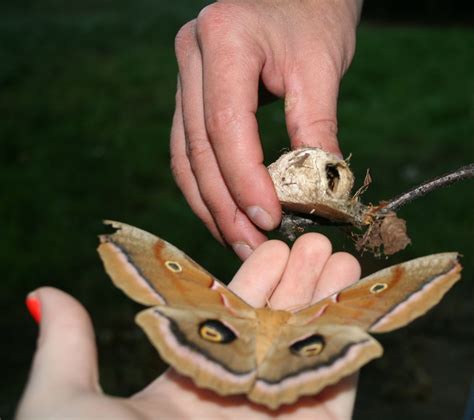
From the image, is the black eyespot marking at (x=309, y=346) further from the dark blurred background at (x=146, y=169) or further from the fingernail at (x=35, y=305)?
the dark blurred background at (x=146, y=169)

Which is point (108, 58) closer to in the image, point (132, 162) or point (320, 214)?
point (132, 162)

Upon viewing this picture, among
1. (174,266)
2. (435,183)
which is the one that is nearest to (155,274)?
(174,266)

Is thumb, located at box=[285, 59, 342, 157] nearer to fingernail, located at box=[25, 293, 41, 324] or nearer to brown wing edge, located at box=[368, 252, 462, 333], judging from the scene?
brown wing edge, located at box=[368, 252, 462, 333]

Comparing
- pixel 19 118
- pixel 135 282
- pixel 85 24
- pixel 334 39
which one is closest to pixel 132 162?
pixel 19 118

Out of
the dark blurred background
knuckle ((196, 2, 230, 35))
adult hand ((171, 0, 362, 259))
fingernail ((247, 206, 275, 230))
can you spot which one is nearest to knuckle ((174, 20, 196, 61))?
adult hand ((171, 0, 362, 259))

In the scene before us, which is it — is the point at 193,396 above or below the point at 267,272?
below

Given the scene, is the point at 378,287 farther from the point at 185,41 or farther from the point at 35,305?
the point at 185,41
